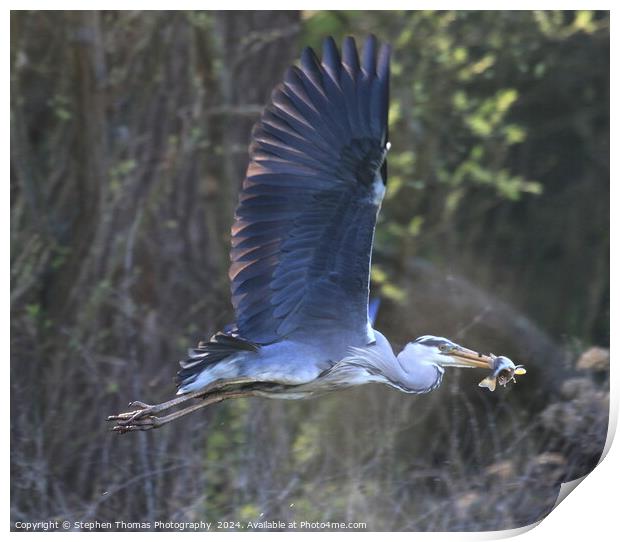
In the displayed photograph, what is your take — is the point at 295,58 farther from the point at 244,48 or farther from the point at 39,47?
the point at 39,47

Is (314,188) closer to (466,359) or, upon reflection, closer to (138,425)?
(466,359)

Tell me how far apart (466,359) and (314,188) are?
0.92 metres

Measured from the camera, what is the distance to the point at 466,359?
4.14 meters

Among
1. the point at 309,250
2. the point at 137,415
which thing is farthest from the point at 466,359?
the point at 137,415

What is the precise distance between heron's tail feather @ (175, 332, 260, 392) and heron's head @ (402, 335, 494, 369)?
69 centimetres

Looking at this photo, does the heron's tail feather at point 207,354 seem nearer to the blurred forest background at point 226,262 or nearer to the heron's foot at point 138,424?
the heron's foot at point 138,424

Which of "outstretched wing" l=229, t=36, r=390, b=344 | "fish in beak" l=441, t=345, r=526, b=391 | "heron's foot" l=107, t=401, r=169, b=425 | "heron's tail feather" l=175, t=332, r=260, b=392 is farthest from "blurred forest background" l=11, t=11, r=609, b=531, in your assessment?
"outstretched wing" l=229, t=36, r=390, b=344

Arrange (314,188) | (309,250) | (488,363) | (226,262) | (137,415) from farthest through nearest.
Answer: (226,262) < (488,363) < (137,415) < (309,250) < (314,188)

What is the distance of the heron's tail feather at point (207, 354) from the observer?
3.81 metres

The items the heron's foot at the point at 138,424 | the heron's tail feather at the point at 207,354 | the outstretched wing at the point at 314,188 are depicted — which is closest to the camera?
the outstretched wing at the point at 314,188

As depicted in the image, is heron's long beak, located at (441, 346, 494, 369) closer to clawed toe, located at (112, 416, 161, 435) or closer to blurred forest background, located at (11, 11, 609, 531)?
blurred forest background, located at (11, 11, 609, 531)

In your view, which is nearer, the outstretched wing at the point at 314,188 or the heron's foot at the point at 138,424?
the outstretched wing at the point at 314,188

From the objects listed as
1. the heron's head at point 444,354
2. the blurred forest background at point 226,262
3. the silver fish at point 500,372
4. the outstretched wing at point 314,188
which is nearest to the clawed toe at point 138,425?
the outstretched wing at point 314,188

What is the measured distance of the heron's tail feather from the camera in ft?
12.5
